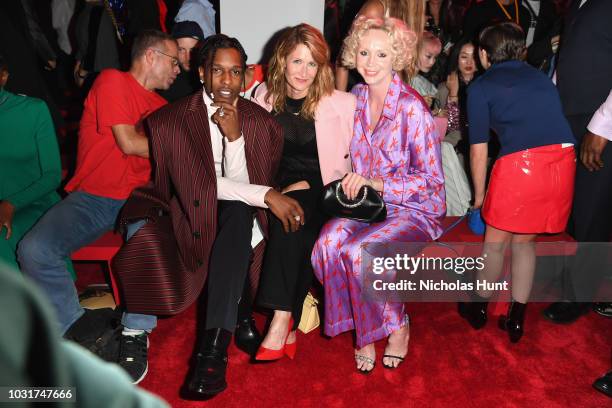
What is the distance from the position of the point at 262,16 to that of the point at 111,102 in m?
1.49

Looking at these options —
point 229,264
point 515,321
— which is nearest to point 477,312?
point 515,321

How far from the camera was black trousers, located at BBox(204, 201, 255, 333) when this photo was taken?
239 centimetres

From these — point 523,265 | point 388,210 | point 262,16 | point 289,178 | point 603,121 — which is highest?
point 262,16

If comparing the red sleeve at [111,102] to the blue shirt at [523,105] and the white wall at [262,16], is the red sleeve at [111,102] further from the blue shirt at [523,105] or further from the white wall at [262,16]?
the blue shirt at [523,105]

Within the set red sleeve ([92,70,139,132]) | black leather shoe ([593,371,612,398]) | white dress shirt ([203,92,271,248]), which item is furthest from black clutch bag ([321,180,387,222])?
black leather shoe ([593,371,612,398])

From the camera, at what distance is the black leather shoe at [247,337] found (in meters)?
2.76

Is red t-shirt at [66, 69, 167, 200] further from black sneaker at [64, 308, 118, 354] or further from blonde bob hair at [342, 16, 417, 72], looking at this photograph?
blonde bob hair at [342, 16, 417, 72]

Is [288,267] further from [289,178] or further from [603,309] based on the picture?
[603,309]

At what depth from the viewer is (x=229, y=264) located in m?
2.49

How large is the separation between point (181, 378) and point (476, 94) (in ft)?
6.70

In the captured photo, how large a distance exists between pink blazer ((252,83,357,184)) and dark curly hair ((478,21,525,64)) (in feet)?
Result: 2.43

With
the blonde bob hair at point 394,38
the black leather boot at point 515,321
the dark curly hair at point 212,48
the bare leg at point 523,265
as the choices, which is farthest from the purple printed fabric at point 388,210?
the dark curly hair at point 212,48

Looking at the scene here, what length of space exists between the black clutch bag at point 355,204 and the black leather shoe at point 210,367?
78 centimetres

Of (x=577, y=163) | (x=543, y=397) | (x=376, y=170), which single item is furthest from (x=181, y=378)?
(x=577, y=163)
